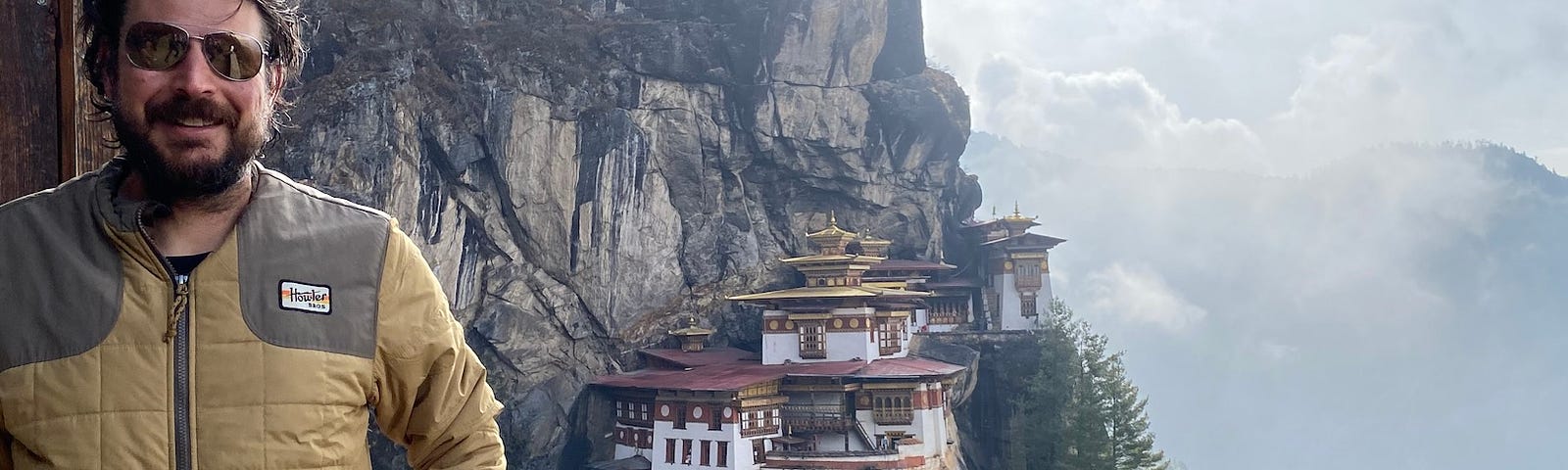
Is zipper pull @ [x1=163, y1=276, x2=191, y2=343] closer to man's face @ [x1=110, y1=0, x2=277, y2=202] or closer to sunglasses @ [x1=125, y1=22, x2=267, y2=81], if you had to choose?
man's face @ [x1=110, y1=0, x2=277, y2=202]

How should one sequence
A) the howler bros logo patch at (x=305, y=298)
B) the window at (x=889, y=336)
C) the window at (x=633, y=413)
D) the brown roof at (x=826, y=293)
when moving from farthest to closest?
1. the window at (x=889, y=336)
2. the brown roof at (x=826, y=293)
3. the window at (x=633, y=413)
4. the howler bros logo patch at (x=305, y=298)

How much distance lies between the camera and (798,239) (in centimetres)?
3119

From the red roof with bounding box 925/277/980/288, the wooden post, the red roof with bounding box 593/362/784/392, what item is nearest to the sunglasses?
the wooden post

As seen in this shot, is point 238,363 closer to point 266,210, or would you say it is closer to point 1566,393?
point 266,210

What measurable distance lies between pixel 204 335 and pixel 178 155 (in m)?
0.29

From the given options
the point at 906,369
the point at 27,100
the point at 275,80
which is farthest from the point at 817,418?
the point at 275,80

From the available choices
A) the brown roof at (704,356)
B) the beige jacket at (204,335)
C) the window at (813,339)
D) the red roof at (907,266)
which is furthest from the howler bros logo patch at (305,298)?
the red roof at (907,266)

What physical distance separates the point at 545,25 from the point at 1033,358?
14.4m

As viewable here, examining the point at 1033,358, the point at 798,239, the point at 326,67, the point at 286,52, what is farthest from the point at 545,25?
the point at 286,52

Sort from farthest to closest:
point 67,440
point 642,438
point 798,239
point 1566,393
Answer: point 1566,393 < point 798,239 < point 642,438 < point 67,440

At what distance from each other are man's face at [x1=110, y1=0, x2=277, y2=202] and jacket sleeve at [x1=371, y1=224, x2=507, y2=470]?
30 cm

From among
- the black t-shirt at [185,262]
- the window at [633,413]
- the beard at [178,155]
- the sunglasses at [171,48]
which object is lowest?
the window at [633,413]

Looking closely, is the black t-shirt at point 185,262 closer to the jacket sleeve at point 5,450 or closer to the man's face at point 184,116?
the man's face at point 184,116

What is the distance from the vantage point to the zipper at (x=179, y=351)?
1747mm
